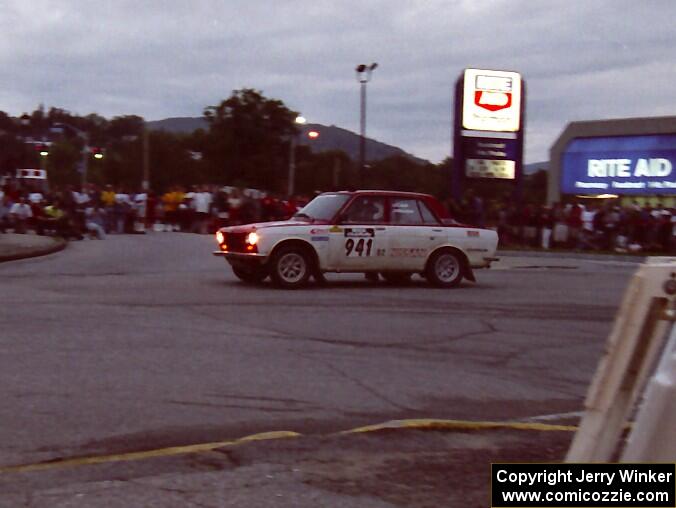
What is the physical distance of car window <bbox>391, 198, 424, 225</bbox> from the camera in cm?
1652

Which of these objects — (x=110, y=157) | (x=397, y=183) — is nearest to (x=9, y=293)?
(x=397, y=183)

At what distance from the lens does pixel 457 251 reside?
16938 millimetres

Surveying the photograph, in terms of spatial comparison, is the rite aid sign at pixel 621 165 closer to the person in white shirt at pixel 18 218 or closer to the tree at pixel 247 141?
the tree at pixel 247 141

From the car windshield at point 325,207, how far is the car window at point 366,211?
7.0 inches

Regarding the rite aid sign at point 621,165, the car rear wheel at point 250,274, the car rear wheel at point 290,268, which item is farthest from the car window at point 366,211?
the rite aid sign at point 621,165

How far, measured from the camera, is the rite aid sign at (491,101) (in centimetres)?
3394

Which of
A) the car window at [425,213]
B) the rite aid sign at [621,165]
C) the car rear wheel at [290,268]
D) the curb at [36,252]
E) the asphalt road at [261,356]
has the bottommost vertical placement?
the asphalt road at [261,356]

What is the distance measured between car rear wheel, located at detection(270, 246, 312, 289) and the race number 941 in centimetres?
68

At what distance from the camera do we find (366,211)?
53.4 feet

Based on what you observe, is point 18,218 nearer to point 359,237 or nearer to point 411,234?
point 359,237

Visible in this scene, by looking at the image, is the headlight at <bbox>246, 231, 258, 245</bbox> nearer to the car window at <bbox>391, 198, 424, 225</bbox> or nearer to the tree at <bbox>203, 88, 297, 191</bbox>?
the car window at <bbox>391, 198, 424, 225</bbox>

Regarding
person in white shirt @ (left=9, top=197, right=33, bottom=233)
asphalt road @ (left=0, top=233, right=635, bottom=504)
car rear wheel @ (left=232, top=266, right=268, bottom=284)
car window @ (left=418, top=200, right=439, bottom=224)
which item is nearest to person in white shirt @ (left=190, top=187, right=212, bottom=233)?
person in white shirt @ (left=9, top=197, right=33, bottom=233)

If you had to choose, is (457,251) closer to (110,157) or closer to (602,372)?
(602,372)

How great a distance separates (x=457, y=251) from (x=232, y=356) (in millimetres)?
8402
